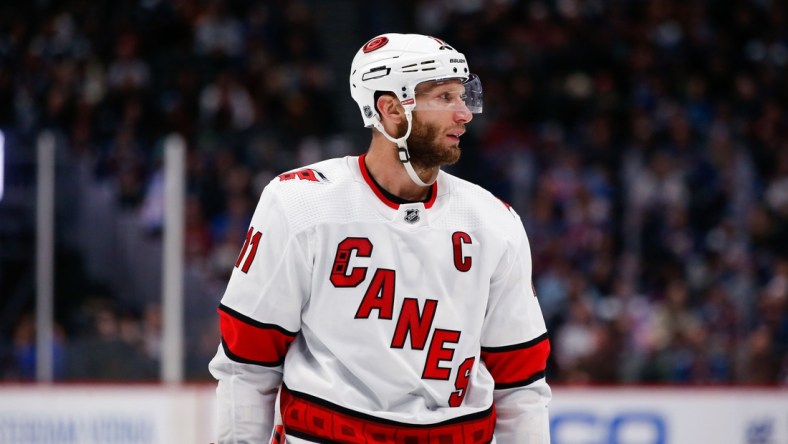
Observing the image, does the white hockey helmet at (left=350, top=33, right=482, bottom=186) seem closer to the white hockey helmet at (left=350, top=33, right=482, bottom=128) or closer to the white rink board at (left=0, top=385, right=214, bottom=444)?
the white hockey helmet at (left=350, top=33, right=482, bottom=128)

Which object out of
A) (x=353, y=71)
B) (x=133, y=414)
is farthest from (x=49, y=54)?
(x=353, y=71)

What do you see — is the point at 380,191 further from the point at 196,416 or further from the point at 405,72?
the point at 196,416

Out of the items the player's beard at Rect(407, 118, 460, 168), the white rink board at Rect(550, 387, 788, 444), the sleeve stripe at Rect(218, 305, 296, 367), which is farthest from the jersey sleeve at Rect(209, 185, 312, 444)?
the white rink board at Rect(550, 387, 788, 444)

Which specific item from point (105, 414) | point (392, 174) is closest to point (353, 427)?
point (392, 174)

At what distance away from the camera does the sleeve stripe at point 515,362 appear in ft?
8.71

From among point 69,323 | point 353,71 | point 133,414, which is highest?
point 353,71

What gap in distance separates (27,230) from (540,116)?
422 centimetres

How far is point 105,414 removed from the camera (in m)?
5.74

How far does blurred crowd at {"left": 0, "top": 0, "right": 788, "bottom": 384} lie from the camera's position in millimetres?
6250

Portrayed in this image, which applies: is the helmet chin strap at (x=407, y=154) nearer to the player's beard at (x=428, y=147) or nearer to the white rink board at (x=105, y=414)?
the player's beard at (x=428, y=147)

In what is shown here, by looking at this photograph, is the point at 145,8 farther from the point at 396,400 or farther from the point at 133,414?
the point at 396,400

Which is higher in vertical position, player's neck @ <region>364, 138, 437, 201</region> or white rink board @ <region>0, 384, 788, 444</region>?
player's neck @ <region>364, 138, 437, 201</region>

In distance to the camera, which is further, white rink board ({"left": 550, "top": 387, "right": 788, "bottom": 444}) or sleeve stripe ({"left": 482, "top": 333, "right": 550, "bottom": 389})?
white rink board ({"left": 550, "top": 387, "right": 788, "bottom": 444})

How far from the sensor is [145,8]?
9.70 m
